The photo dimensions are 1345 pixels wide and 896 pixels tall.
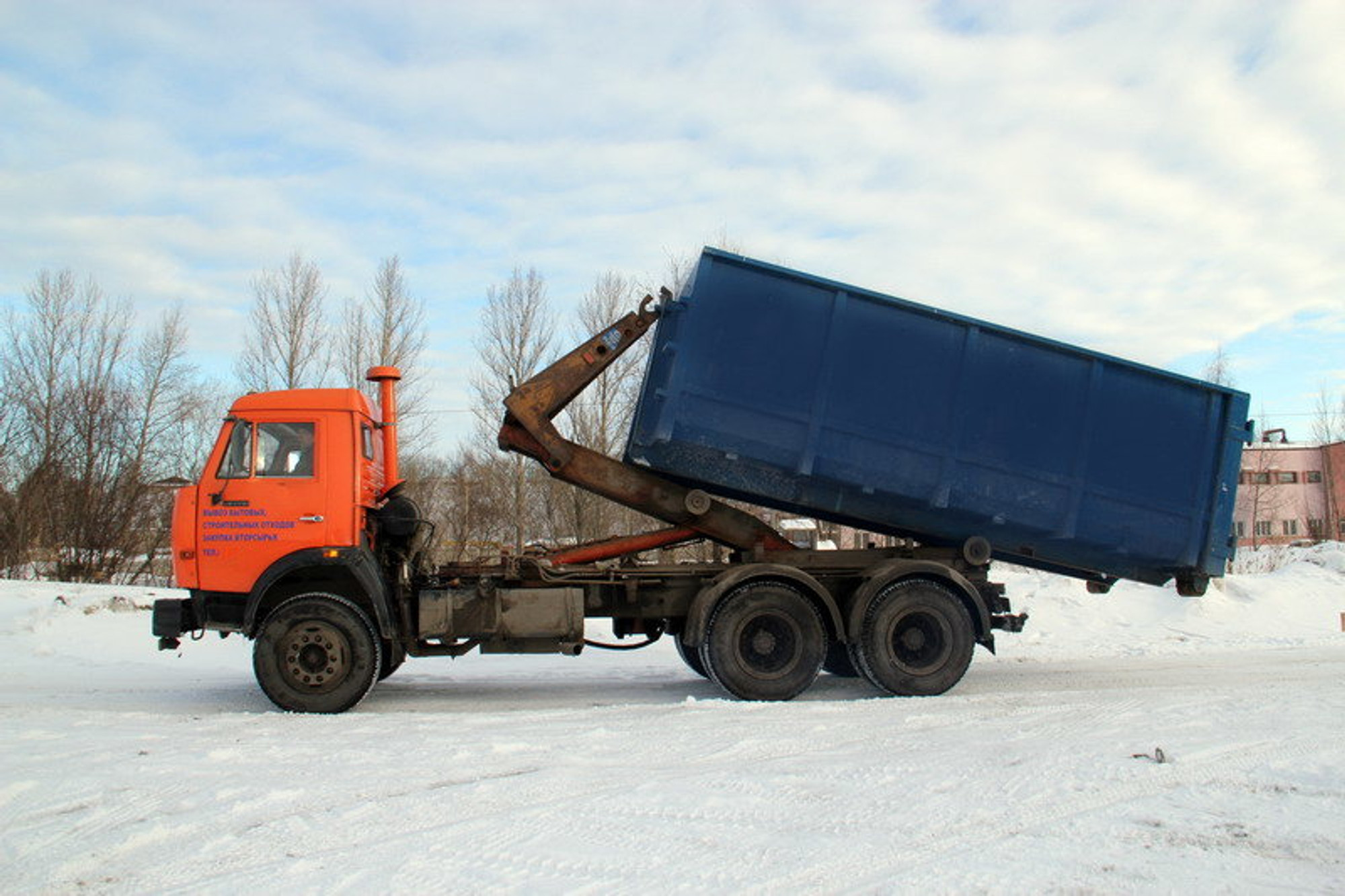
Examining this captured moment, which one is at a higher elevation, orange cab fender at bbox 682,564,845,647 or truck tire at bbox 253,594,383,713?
orange cab fender at bbox 682,564,845,647

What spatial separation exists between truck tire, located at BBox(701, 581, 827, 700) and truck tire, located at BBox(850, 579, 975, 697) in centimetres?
45

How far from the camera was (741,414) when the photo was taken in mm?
8188

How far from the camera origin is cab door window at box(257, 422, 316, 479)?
807 centimetres

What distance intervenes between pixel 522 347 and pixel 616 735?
67.2 feet

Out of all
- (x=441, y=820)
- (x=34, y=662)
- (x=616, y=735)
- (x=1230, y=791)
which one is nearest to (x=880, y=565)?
(x=616, y=735)

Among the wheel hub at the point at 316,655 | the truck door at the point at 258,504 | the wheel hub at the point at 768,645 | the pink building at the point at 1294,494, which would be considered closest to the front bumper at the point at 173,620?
the truck door at the point at 258,504

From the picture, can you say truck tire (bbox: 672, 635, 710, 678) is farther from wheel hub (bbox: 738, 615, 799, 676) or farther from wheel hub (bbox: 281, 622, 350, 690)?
wheel hub (bbox: 281, 622, 350, 690)

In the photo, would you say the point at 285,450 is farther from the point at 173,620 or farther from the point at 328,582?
the point at 173,620

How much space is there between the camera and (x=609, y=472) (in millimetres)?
8805

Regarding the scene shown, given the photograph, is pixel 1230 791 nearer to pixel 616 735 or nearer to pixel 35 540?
pixel 616 735

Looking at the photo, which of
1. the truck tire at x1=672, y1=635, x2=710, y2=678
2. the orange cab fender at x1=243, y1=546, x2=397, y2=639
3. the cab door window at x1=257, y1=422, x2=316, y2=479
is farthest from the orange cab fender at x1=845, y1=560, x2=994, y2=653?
the cab door window at x1=257, y1=422, x2=316, y2=479

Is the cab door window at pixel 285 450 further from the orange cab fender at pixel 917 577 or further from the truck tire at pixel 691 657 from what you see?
the orange cab fender at pixel 917 577

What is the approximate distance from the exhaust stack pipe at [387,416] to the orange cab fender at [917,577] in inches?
172

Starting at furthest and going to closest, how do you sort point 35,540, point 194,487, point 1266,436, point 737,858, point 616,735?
1. point 1266,436
2. point 35,540
3. point 194,487
4. point 616,735
5. point 737,858
